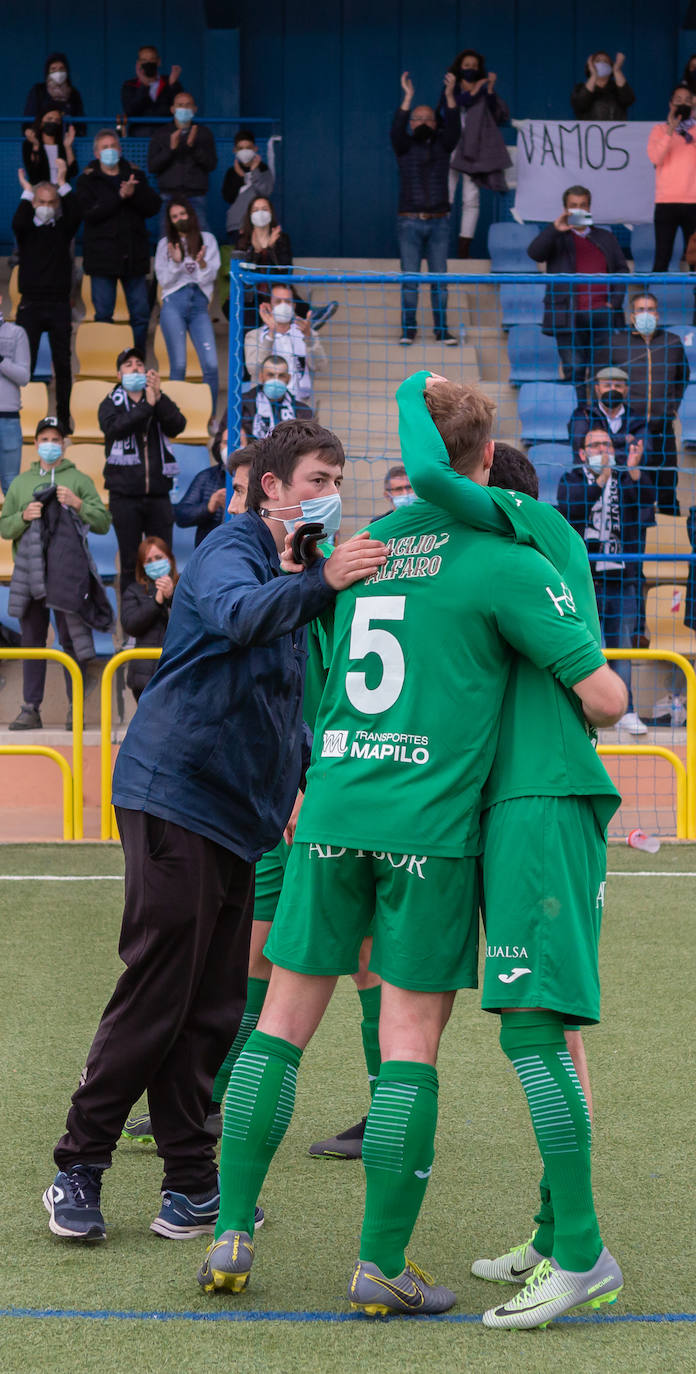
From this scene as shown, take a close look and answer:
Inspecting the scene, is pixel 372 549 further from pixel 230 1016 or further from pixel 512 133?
pixel 512 133

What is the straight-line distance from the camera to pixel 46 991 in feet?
18.7

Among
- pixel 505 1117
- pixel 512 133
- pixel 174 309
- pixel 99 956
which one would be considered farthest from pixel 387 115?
pixel 505 1117

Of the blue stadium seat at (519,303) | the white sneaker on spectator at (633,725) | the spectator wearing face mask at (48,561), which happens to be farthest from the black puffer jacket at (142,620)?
the blue stadium seat at (519,303)

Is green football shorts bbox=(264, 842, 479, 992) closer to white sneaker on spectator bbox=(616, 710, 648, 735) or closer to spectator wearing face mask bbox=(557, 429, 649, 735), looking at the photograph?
white sneaker on spectator bbox=(616, 710, 648, 735)

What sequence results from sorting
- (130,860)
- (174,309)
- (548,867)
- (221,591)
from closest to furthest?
(548,867) < (221,591) < (130,860) < (174,309)

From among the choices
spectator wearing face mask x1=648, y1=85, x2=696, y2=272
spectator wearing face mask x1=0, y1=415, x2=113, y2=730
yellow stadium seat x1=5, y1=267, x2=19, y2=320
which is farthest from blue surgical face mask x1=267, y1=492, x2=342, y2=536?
yellow stadium seat x1=5, y1=267, x2=19, y2=320

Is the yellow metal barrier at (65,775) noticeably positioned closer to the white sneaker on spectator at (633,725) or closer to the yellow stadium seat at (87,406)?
the white sneaker on spectator at (633,725)

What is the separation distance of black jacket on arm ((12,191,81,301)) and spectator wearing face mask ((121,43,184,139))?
7.25 feet

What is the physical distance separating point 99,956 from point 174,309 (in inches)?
→ 292

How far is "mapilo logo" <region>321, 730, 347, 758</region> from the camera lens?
317 centimetres

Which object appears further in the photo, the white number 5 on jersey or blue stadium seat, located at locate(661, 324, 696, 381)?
blue stadium seat, located at locate(661, 324, 696, 381)

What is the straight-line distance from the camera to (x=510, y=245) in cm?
1427

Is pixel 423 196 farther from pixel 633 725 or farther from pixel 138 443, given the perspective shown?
pixel 633 725

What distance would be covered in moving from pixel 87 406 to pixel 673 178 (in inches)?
205
